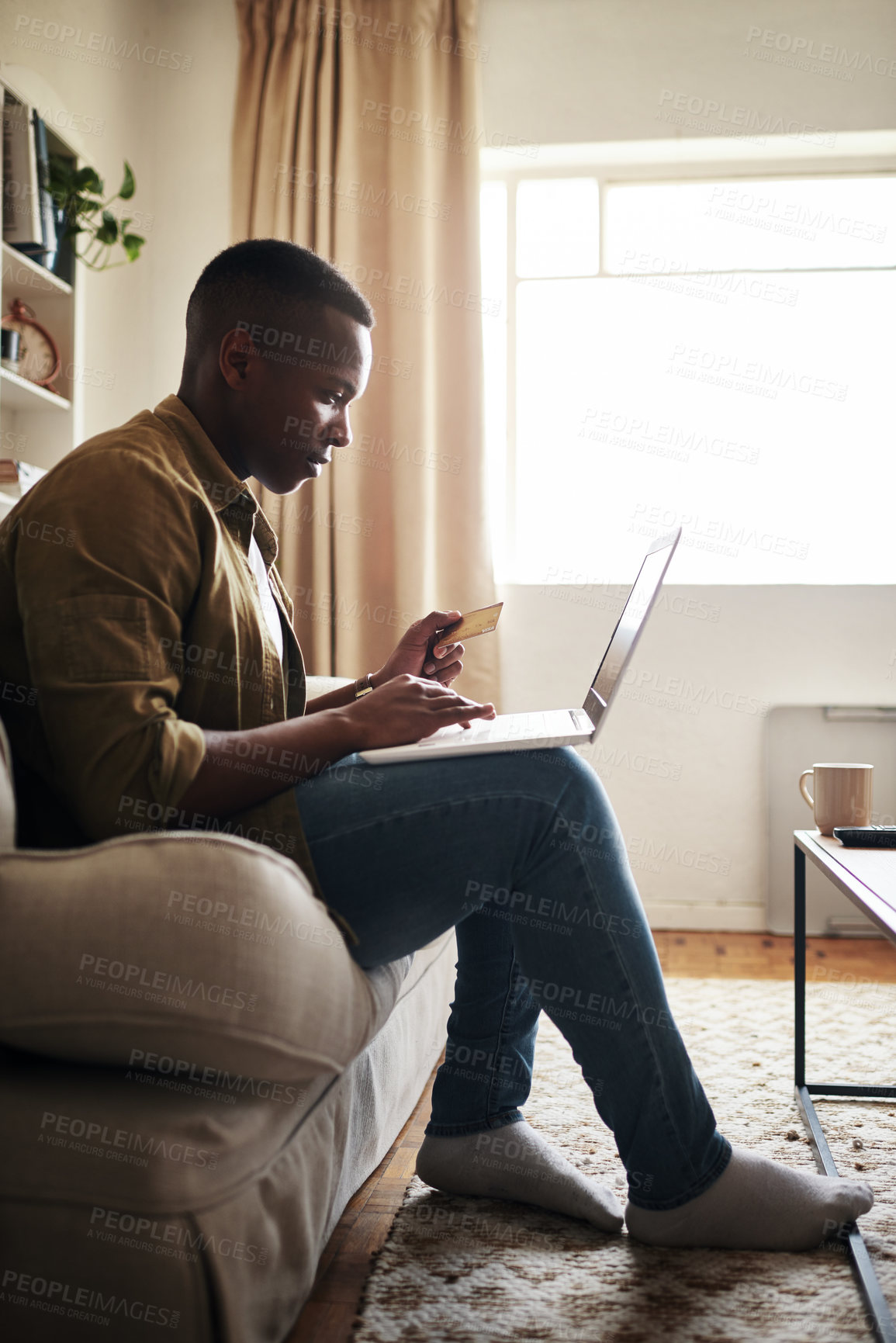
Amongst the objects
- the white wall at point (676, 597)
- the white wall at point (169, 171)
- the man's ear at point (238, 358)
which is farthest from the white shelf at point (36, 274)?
the man's ear at point (238, 358)

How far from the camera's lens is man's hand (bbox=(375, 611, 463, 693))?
1414mm

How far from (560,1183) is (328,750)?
566 mm

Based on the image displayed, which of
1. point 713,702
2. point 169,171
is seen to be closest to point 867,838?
point 713,702

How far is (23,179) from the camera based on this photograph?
208cm

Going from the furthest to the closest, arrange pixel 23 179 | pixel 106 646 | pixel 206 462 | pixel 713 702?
pixel 713 702 < pixel 23 179 < pixel 206 462 < pixel 106 646

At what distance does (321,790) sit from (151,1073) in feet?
0.92

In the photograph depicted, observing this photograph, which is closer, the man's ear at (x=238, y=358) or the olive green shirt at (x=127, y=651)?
the olive green shirt at (x=127, y=651)

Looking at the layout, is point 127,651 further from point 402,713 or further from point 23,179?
point 23,179

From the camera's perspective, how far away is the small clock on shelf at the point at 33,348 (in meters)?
2.22

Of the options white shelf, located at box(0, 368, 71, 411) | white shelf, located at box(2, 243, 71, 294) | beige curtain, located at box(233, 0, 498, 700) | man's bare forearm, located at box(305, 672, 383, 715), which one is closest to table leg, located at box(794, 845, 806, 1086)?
man's bare forearm, located at box(305, 672, 383, 715)

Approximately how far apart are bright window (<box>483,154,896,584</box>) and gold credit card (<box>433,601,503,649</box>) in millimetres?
1538

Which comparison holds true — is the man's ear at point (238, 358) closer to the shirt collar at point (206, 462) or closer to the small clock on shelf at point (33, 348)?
the shirt collar at point (206, 462)

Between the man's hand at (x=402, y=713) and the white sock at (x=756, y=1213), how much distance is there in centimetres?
52

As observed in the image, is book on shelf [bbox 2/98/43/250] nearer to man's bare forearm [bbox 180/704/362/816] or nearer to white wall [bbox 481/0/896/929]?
white wall [bbox 481/0/896/929]
